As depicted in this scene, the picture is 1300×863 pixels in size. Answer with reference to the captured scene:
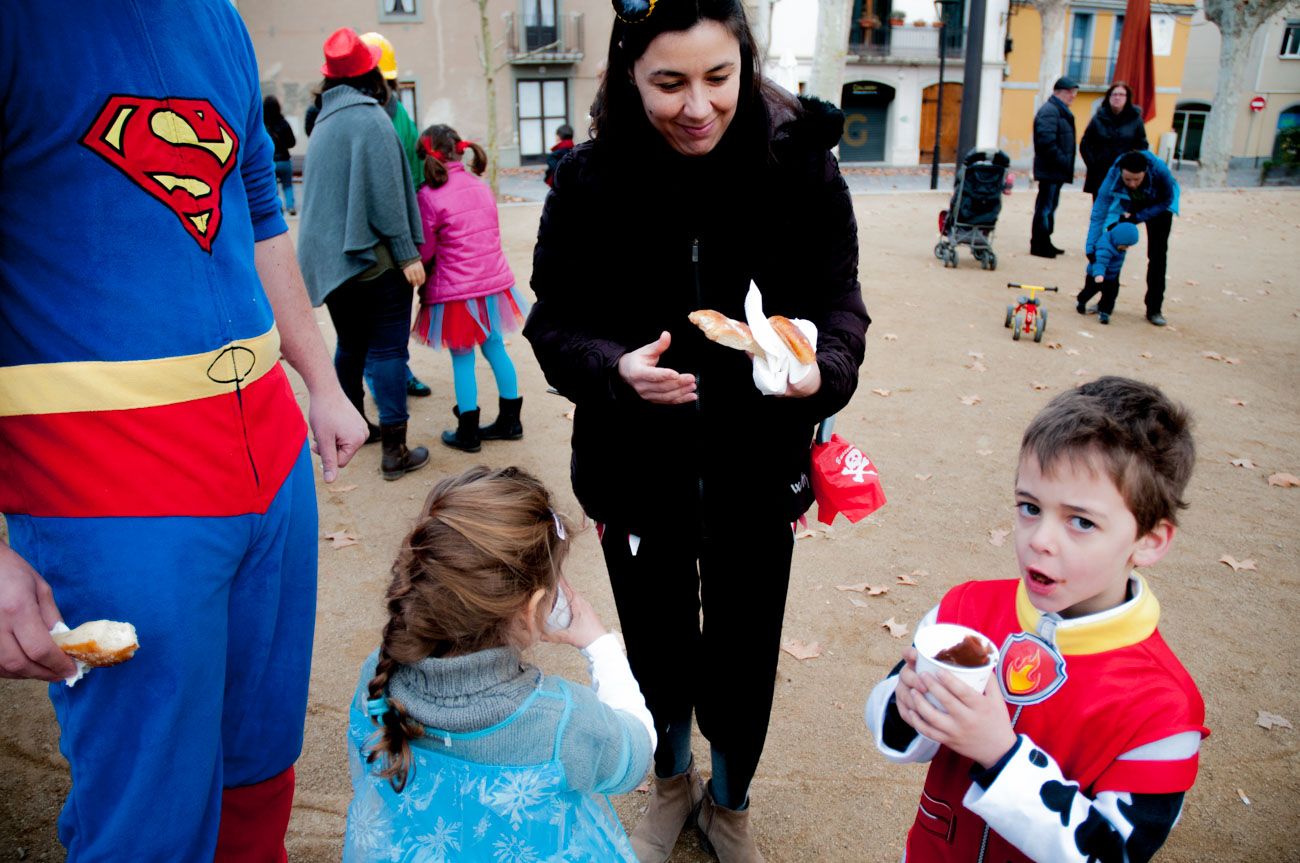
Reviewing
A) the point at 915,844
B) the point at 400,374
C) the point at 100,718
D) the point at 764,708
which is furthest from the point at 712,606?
the point at 400,374

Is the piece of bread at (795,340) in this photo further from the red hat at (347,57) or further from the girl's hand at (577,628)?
the red hat at (347,57)

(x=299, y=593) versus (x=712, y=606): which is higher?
(x=299, y=593)

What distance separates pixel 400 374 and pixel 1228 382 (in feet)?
19.3

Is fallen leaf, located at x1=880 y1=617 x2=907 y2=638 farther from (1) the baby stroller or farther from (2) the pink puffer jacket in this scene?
(1) the baby stroller

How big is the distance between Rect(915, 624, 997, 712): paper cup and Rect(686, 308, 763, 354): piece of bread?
2.12 ft

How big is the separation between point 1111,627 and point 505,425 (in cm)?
439

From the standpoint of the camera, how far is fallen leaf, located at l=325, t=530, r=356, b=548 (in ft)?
14.3

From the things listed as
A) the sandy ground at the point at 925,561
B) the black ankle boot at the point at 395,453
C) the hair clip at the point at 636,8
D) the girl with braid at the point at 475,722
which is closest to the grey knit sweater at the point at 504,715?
the girl with braid at the point at 475,722

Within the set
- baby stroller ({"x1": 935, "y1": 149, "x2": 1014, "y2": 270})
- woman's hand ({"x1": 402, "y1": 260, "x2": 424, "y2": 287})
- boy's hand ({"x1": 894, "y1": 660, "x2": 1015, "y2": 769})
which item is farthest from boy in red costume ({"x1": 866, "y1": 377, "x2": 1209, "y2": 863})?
baby stroller ({"x1": 935, "y1": 149, "x2": 1014, "y2": 270})

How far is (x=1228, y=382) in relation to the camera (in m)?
6.65

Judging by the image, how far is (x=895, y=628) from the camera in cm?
362

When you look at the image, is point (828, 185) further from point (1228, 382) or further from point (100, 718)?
point (1228, 382)

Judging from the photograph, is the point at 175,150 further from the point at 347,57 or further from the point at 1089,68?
the point at 1089,68

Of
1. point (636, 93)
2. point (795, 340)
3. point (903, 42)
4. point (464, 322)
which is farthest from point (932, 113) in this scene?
point (795, 340)
